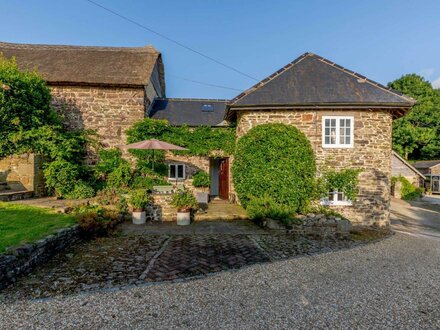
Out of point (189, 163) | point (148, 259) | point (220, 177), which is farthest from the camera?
point (220, 177)

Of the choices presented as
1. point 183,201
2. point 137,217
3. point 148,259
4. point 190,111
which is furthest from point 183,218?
point 190,111

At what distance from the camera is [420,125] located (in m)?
41.8

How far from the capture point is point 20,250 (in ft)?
15.7

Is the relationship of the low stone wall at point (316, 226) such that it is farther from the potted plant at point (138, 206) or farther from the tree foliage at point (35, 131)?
the tree foliage at point (35, 131)

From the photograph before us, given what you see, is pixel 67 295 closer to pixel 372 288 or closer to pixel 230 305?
pixel 230 305

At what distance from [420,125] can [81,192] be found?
51546mm

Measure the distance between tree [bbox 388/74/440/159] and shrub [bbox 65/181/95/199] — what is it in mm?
45627

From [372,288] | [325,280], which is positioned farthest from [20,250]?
[372,288]

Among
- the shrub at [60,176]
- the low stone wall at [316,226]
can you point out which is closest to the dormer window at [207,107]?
the shrub at [60,176]

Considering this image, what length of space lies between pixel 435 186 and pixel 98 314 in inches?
1778

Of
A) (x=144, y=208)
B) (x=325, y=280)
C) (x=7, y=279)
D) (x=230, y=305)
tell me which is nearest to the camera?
(x=230, y=305)

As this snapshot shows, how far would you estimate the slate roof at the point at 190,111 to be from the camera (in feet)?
47.5

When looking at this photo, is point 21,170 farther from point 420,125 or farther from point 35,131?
point 420,125

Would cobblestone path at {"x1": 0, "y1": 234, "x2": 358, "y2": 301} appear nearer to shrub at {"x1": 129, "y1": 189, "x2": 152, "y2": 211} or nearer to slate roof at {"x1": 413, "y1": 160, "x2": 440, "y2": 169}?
shrub at {"x1": 129, "y1": 189, "x2": 152, "y2": 211}
